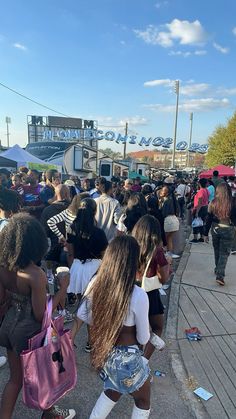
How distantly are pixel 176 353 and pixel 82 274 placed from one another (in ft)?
4.52

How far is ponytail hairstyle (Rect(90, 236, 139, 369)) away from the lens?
2025 millimetres

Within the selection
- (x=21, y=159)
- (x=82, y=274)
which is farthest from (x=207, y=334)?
(x=21, y=159)

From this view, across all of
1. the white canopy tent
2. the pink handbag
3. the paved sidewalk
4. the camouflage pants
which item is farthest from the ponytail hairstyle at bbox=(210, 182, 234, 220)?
the white canopy tent

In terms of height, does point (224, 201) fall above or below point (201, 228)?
above

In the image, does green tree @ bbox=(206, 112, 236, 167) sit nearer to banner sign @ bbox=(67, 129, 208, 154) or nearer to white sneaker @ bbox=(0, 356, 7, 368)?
banner sign @ bbox=(67, 129, 208, 154)

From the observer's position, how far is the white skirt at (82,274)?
11.3 ft

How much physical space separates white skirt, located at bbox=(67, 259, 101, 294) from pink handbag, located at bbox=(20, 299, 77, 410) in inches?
48.5

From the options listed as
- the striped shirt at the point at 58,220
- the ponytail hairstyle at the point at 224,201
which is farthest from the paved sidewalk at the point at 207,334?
the striped shirt at the point at 58,220

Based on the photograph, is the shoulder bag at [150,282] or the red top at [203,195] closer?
the shoulder bag at [150,282]

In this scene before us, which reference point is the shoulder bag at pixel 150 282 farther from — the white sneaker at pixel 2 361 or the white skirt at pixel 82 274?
the white sneaker at pixel 2 361

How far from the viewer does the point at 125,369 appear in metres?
2.04

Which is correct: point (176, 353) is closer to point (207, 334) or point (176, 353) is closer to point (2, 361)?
point (207, 334)

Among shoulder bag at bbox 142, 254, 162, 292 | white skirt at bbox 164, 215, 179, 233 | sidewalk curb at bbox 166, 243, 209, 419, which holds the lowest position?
sidewalk curb at bbox 166, 243, 209, 419

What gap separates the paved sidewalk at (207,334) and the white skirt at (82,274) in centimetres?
127
